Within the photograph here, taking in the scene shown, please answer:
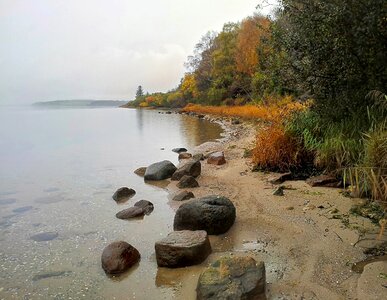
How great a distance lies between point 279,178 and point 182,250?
4.40 metres

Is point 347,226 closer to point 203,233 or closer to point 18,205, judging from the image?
point 203,233

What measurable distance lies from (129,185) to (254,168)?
3735mm

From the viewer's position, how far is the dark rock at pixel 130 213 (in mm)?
7555

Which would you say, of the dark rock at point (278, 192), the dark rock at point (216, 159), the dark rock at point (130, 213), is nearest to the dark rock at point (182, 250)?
the dark rock at point (130, 213)

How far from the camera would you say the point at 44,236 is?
669cm

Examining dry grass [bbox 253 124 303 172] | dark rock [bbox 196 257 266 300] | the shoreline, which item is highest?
dry grass [bbox 253 124 303 172]

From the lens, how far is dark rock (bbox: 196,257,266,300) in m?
3.95

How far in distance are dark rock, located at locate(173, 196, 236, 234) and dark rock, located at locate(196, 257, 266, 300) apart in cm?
177

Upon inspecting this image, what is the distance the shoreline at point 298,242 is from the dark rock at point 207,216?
0.17 meters

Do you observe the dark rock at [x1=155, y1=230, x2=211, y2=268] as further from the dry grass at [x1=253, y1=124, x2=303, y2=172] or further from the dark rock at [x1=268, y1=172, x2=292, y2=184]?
the dry grass at [x1=253, y1=124, x2=303, y2=172]

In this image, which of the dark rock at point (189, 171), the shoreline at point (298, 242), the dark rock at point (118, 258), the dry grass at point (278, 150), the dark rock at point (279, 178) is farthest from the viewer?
the dark rock at point (189, 171)

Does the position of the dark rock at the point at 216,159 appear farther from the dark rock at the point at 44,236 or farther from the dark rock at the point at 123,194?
the dark rock at the point at 44,236

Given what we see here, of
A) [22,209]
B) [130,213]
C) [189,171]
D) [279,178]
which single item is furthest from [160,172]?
[22,209]

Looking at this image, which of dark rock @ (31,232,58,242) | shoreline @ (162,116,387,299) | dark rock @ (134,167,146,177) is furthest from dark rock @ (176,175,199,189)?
dark rock @ (31,232,58,242)
